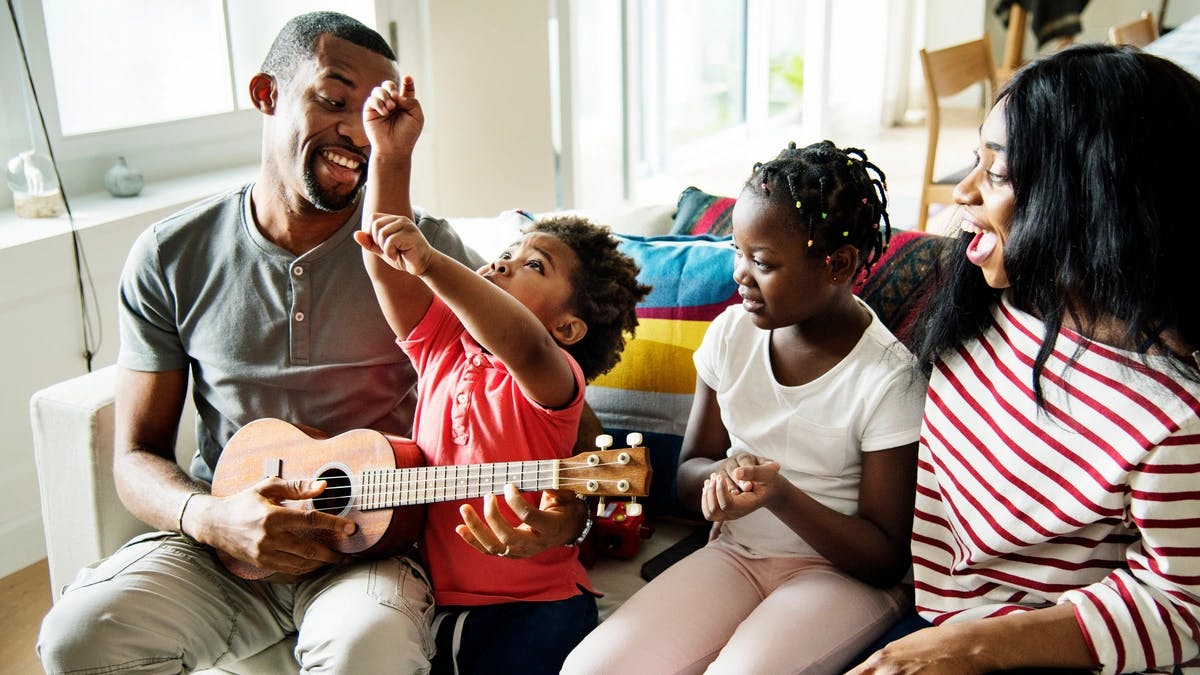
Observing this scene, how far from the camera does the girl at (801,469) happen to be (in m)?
1.28

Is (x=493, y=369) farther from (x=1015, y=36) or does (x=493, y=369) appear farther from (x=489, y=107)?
(x=1015, y=36)

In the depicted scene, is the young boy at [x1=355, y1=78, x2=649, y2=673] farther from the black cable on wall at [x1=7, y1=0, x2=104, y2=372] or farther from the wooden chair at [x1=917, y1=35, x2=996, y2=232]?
the wooden chair at [x1=917, y1=35, x2=996, y2=232]

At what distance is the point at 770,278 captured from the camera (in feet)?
4.42

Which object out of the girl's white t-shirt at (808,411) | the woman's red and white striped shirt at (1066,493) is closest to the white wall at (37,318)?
the girl's white t-shirt at (808,411)

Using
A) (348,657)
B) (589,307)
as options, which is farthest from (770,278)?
(348,657)

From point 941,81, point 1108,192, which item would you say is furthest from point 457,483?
point 941,81

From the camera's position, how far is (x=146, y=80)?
2709 millimetres

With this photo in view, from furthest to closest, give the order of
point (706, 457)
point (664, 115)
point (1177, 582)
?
point (664, 115) → point (706, 457) → point (1177, 582)

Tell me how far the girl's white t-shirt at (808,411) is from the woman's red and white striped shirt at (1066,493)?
0.18ft

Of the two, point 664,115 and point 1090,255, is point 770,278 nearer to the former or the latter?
point 1090,255

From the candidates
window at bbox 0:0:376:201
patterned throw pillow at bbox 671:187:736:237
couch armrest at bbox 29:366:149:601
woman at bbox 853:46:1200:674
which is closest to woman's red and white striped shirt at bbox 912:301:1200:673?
woman at bbox 853:46:1200:674

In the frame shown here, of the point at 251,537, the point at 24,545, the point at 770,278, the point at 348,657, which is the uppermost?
the point at 770,278

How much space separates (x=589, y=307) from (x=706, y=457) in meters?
0.27

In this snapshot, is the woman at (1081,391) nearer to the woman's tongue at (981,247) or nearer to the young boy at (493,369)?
the woman's tongue at (981,247)
